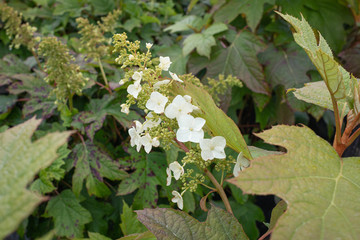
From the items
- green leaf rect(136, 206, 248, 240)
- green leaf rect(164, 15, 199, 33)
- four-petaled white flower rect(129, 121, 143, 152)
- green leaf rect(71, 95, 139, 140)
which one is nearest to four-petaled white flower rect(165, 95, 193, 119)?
four-petaled white flower rect(129, 121, 143, 152)

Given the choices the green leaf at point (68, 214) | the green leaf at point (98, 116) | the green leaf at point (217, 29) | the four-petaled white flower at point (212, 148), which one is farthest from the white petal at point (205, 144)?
the green leaf at point (217, 29)

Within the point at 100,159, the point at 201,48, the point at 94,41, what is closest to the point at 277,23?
the point at 201,48

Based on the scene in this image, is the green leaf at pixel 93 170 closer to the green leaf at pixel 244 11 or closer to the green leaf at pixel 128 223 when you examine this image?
the green leaf at pixel 128 223

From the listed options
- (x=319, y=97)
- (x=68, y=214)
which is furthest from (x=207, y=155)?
(x=68, y=214)

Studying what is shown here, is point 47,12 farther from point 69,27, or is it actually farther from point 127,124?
point 127,124

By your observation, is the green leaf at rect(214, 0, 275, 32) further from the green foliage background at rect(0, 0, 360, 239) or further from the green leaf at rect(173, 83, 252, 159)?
the green leaf at rect(173, 83, 252, 159)

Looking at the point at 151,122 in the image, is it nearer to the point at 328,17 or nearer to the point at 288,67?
the point at 288,67
